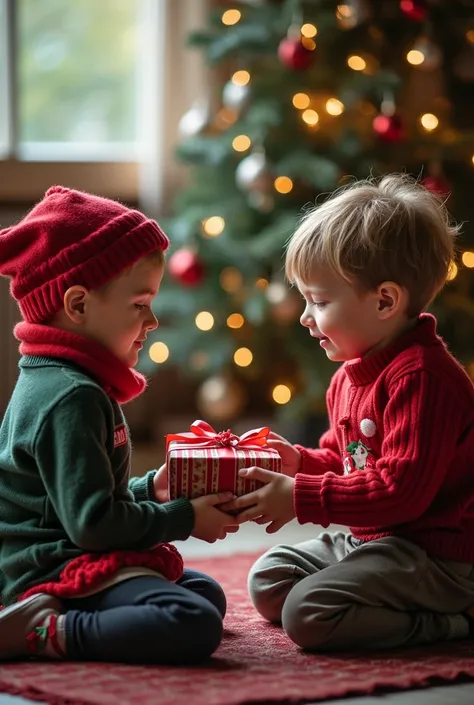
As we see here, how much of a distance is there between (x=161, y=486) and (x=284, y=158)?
1652mm

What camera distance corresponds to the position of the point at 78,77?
12.7 ft

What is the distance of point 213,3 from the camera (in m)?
3.67

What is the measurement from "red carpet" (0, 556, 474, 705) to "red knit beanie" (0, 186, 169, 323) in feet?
1.72

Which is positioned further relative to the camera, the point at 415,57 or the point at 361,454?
the point at 415,57

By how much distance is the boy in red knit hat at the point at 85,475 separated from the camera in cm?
146

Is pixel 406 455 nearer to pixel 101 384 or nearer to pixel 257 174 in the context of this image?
pixel 101 384

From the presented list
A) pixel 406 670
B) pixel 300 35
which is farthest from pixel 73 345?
pixel 300 35

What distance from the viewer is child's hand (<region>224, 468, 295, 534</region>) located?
62.0 inches

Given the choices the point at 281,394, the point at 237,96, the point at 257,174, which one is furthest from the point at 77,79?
the point at 281,394

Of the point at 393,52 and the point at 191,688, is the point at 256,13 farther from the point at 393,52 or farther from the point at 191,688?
the point at 191,688

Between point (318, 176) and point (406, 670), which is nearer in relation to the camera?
point (406, 670)

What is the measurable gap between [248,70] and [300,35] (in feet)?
0.84

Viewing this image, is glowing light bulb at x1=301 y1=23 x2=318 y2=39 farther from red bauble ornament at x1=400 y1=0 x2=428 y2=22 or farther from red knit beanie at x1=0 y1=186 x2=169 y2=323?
red knit beanie at x1=0 y1=186 x2=169 y2=323

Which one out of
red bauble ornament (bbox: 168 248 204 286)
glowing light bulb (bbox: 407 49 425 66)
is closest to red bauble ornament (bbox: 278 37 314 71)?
glowing light bulb (bbox: 407 49 425 66)
